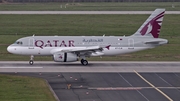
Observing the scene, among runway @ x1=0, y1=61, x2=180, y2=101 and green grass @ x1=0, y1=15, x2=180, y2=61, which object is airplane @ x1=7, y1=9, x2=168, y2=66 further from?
green grass @ x1=0, y1=15, x2=180, y2=61

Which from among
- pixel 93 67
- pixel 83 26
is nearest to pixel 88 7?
pixel 83 26

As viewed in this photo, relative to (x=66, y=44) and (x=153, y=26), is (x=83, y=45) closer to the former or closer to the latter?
(x=66, y=44)

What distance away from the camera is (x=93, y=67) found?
52.6 meters

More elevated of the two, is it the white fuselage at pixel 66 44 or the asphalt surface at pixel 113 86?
the white fuselage at pixel 66 44

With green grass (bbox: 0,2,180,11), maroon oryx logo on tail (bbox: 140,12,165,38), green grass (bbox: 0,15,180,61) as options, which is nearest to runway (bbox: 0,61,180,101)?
maroon oryx logo on tail (bbox: 140,12,165,38)

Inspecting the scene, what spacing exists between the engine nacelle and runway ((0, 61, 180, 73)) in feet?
2.42

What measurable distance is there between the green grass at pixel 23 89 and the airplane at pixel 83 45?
8038mm

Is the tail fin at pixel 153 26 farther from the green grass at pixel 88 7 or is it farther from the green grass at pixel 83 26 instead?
the green grass at pixel 88 7

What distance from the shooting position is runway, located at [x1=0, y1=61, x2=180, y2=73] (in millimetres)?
50500

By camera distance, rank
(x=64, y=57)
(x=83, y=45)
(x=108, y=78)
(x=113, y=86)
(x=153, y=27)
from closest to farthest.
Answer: (x=113, y=86) < (x=108, y=78) < (x=64, y=57) < (x=83, y=45) < (x=153, y=27)

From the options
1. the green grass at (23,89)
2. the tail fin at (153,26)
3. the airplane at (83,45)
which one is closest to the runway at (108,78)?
the green grass at (23,89)

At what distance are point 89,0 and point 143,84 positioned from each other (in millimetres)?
98573

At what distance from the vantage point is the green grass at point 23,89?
118 ft

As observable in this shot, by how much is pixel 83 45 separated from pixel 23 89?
627 inches
